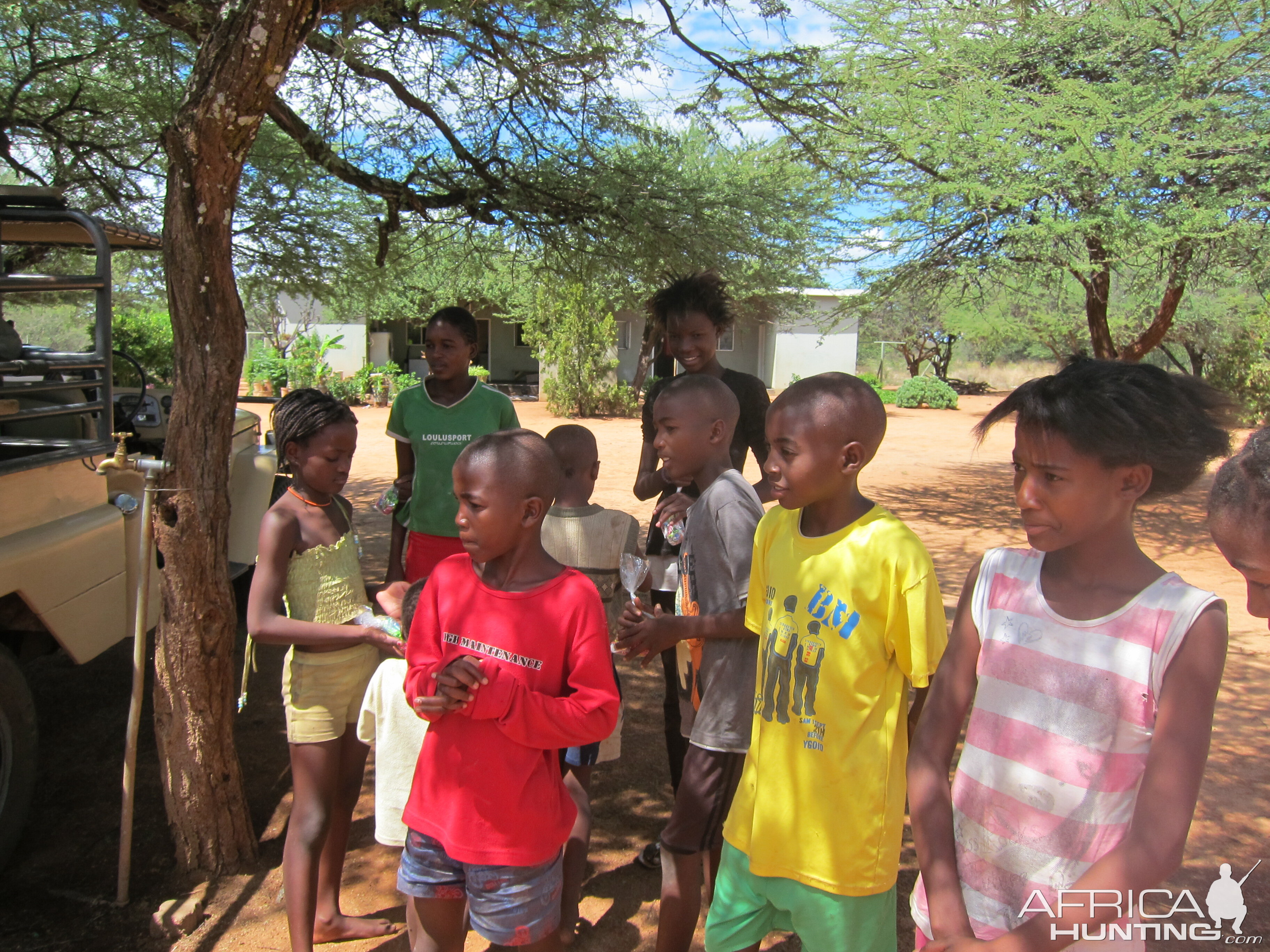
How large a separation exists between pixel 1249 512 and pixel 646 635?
4.07 ft

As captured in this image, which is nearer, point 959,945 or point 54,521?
point 959,945

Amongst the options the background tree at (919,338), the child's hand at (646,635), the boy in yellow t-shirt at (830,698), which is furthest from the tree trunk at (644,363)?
the boy in yellow t-shirt at (830,698)

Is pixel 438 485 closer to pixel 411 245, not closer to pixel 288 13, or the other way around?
pixel 288 13

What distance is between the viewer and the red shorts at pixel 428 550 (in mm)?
3463

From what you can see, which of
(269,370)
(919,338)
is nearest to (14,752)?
(269,370)

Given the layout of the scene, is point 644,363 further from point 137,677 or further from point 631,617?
point 631,617

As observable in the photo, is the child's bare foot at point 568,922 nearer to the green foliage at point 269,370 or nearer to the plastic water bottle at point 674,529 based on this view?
the plastic water bottle at point 674,529

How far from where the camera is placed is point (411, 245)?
651 centimetres

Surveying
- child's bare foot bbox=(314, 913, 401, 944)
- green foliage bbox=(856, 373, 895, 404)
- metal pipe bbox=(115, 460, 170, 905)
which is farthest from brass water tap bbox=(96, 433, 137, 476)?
green foliage bbox=(856, 373, 895, 404)

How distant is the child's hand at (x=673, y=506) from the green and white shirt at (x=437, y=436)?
40.5 inches

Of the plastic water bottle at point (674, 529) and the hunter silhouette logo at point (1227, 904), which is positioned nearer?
the hunter silhouette logo at point (1227, 904)

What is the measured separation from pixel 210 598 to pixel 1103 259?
867 cm

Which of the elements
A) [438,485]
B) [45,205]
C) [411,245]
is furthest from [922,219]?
[45,205]

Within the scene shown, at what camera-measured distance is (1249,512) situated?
138cm
